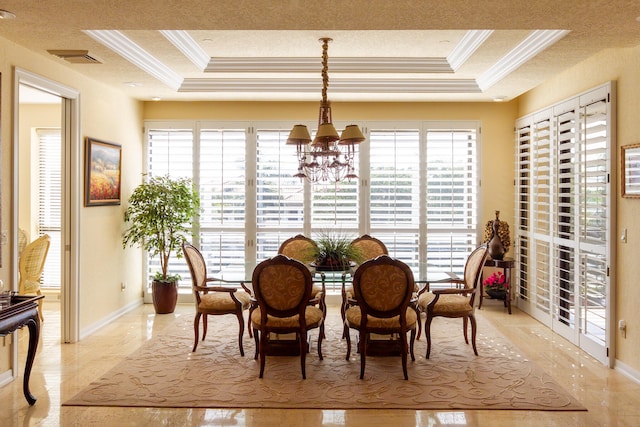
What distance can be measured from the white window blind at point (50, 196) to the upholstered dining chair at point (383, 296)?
16.4ft

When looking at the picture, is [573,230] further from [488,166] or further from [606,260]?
[488,166]

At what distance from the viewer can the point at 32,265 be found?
5.85 meters

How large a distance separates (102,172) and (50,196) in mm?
1926

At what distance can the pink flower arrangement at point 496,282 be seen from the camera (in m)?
6.50

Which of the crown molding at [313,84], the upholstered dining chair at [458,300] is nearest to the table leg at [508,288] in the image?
the upholstered dining chair at [458,300]

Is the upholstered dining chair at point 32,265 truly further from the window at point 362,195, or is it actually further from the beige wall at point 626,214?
the beige wall at point 626,214

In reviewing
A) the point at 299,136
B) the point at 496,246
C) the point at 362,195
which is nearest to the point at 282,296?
the point at 299,136

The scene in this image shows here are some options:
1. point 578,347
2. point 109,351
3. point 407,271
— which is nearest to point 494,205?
point 578,347

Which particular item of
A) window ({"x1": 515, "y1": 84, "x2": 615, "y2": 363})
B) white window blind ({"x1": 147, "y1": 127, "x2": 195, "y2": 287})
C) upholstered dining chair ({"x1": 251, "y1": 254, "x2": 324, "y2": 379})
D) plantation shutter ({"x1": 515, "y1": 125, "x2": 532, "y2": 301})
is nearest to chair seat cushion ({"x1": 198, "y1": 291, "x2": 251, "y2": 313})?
upholstered dining chair ({"x1": 251, "y1": 254, "x2": 324, "y2": 379})

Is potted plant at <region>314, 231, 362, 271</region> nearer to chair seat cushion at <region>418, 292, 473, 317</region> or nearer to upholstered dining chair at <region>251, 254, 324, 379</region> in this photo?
upholstered dining chair at <region>251, 254, 324, 379</region>

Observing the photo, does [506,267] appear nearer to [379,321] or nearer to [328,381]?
[379,321]

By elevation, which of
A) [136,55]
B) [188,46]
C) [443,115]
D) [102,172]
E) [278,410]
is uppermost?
[188,46]

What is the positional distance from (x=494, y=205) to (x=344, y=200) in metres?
1.99

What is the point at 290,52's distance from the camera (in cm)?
542
